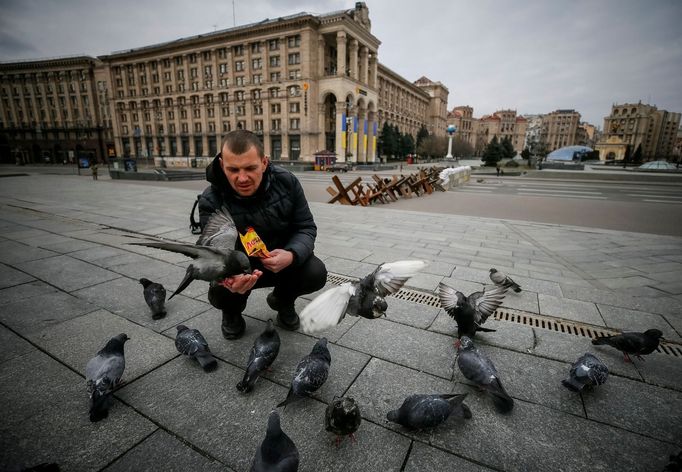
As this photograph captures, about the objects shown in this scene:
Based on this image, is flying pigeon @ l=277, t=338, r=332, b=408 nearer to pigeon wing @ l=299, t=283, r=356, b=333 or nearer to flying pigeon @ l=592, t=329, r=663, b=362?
pigeon wing @ l=299, t=283, r=356, b=333

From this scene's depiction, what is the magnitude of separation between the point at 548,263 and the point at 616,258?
1.35m

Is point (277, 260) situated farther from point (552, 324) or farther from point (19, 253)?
point (19, 253)

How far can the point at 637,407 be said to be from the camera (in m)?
2.03

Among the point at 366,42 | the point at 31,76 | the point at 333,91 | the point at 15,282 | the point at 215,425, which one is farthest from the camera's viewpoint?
the point at 31,76

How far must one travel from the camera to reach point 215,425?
187cm

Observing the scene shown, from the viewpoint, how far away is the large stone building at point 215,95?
50.9 metres

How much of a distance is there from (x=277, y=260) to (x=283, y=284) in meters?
0.56

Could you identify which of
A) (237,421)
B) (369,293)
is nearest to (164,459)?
(237,421)

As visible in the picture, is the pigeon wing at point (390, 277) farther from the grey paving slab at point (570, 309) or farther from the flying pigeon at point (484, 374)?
the grey paving slab at point (570, 309)

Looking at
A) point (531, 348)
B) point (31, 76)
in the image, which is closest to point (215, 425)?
point (531, 348)

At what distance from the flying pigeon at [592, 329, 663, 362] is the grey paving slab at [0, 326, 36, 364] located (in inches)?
188

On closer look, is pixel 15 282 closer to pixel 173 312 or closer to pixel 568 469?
pixel 173 312

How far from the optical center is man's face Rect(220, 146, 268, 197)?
7.76 feet

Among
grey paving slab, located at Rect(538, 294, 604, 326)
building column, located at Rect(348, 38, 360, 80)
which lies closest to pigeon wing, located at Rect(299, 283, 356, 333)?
grey paving slab, located at Rect(538, 294, 604, 326)
